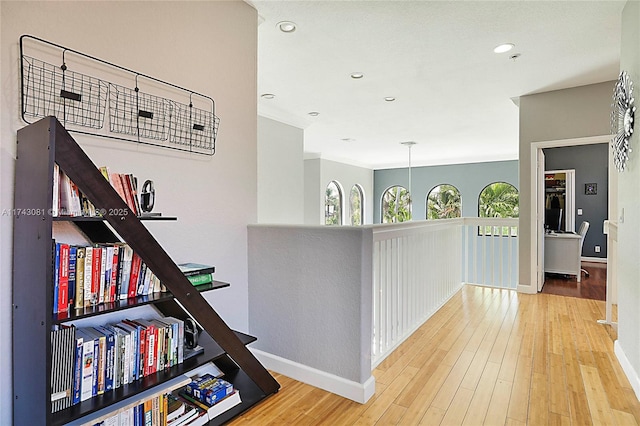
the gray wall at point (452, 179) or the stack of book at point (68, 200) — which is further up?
the gray wall at point (452, 179)

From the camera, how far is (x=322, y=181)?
904cm

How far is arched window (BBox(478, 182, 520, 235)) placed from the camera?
9422 mm

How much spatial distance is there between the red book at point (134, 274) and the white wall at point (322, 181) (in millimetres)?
6739

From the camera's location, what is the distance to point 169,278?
1574 mm

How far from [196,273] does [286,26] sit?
7.10 ft

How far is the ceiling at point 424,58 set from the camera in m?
2.70

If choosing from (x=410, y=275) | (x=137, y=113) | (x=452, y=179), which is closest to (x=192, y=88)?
(x=137, y=113)

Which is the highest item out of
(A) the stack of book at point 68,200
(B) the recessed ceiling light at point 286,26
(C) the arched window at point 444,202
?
(B) the recessed ceiling light at point 286,26

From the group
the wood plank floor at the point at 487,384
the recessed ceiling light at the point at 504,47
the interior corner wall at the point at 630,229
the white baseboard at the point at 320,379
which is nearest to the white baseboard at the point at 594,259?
the wood plank floor at the point at 487,384

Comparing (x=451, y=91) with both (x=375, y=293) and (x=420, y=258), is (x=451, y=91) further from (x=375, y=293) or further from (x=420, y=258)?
(x=375, y=293)

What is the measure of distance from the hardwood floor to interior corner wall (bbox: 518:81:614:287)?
1.94ft

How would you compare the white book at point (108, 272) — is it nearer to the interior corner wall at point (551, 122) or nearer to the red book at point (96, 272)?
the red book at point (96, 272)

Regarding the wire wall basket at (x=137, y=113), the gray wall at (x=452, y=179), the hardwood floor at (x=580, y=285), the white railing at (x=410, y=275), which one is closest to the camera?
the wire wall basket at (x=137, y=113)

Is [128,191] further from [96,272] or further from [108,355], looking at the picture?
[108,355]
